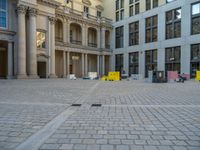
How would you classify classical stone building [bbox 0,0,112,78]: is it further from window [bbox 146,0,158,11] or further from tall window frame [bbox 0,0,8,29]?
window [bbox 146,0,158,11]

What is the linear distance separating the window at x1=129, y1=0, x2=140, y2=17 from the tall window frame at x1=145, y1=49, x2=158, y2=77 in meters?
10.3

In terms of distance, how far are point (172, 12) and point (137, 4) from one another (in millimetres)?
10251

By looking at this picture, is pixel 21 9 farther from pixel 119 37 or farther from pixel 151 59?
pixel 151 59

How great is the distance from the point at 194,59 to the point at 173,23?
8.70 meters

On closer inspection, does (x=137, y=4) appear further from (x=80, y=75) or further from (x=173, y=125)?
(x=173, y=125)

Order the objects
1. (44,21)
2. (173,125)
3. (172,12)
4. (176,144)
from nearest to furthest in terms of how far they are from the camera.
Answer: (176,144), (173,125), (44,21), (172,12)

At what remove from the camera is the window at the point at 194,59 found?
36.9m

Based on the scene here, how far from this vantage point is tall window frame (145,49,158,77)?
44844mm

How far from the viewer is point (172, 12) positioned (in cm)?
4103

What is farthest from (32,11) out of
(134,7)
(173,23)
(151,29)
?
(173,23)

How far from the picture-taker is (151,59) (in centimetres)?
4566

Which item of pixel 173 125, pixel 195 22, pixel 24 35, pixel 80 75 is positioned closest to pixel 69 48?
pixel 80 75

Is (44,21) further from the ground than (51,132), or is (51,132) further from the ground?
(44,21)

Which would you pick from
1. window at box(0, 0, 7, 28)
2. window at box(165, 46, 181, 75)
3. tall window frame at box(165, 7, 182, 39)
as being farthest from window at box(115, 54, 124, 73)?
window at box(0, 0, 7, 28)
